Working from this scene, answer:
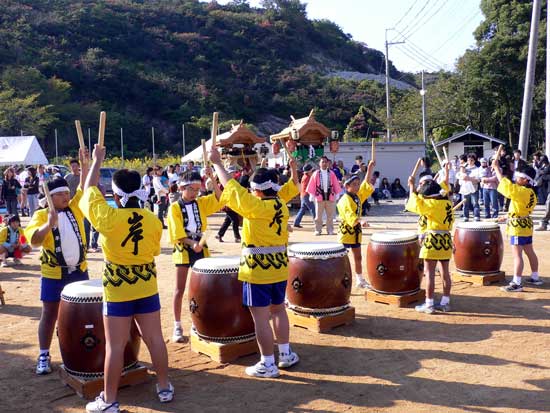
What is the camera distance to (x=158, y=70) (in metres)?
59.8

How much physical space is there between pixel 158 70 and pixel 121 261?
58459 mm

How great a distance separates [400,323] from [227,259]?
221 centimetres

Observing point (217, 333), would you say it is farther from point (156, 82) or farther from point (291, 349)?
point (156, 82)

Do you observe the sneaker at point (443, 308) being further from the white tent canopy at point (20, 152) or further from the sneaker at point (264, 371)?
the white tent canopy at point (20, 152)

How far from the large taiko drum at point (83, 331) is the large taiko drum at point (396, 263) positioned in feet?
12.3

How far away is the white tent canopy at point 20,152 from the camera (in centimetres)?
2216

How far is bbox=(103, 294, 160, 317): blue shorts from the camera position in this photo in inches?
167

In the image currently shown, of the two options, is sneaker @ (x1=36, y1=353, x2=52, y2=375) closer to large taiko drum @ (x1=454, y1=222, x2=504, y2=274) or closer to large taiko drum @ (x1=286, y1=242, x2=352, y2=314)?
large taiko drum @ (x1=286, y1=242, x2=352, y2=314)

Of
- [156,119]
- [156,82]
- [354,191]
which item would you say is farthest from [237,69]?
[354,191]

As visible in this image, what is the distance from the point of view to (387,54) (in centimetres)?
3850

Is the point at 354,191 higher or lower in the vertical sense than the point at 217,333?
higher

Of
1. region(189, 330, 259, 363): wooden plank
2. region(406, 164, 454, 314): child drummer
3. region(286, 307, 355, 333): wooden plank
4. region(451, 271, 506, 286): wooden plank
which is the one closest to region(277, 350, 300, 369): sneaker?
region(189, 330, 259, 363): wooden plank

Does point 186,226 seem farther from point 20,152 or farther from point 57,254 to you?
point 20,152

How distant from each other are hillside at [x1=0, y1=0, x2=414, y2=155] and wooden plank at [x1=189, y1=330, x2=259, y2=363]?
110 feet
